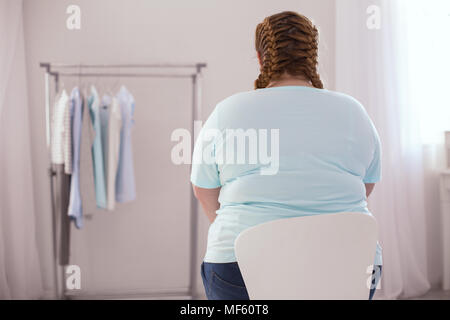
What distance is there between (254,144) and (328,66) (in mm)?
2041

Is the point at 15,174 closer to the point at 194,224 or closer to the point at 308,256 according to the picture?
the point at 194,224

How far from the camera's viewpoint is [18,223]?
2404mm

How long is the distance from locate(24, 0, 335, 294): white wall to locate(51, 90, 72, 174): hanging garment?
1.57 ft

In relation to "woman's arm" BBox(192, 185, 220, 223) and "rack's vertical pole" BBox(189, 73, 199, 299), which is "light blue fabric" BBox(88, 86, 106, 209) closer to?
"rack's vertical pole" BBox(189, 73, 199, 299)

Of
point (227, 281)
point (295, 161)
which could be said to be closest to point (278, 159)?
point (295, 161)

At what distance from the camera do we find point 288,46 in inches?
39.8

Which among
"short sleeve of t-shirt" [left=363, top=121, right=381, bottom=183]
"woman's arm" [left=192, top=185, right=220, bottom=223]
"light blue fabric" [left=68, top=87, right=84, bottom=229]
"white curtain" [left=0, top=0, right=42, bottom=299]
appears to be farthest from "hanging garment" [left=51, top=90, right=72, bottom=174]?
"short sleeve of t-shirt" [left=363, top=121, right=381, bottom=183]

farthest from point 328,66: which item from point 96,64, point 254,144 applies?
point 254,144

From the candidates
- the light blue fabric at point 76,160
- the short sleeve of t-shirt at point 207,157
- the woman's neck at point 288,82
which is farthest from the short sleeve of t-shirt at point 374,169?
the light blue fabric at point 76,160

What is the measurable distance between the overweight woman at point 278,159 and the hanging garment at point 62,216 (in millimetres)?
1467

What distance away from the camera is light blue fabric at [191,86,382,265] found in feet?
2.84

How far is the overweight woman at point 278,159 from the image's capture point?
87cm

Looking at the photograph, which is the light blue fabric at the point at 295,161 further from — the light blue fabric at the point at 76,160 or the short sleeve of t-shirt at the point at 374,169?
the light blue fabric at the point at 76,160
